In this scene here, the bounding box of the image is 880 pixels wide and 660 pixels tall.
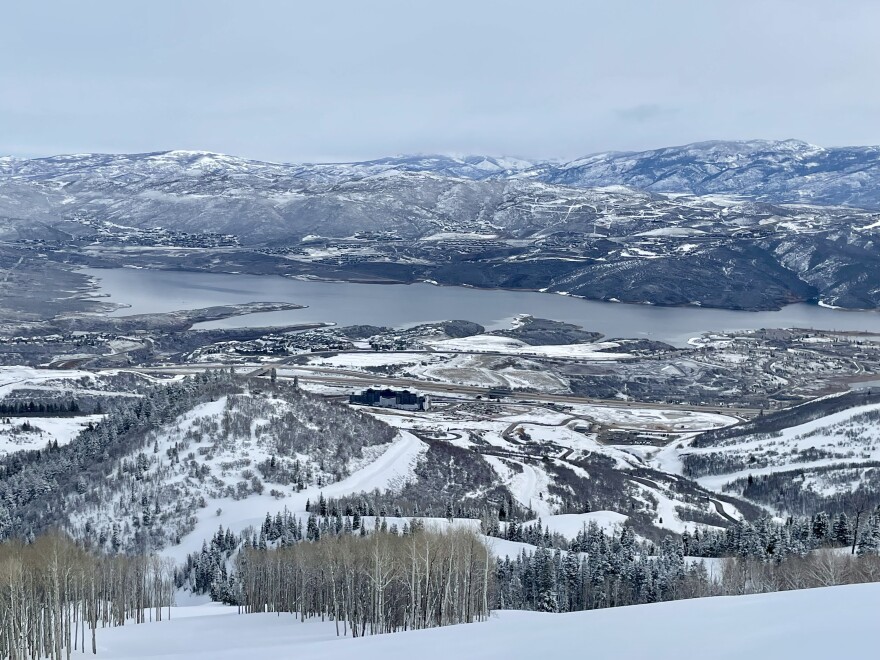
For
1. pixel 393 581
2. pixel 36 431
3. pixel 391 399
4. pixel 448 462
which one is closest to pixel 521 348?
pixel 391 399

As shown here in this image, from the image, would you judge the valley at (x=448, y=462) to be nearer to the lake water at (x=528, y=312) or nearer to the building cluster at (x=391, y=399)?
the building cluster at (x=391, y=399)

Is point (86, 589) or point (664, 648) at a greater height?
point (664, 648)

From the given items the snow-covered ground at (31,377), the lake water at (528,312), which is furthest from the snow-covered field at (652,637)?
the lake water at (528,312)

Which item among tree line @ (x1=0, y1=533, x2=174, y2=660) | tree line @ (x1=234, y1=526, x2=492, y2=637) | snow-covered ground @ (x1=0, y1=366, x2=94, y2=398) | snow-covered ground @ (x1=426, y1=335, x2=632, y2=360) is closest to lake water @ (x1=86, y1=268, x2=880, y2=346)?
snow-covered ground @ (x1=426, y1=335, x2=632, y2=360)

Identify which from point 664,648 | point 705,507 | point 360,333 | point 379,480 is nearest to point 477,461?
point 379,480

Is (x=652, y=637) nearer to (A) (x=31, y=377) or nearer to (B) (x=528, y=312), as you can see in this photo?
(A) (x=31, y=377)

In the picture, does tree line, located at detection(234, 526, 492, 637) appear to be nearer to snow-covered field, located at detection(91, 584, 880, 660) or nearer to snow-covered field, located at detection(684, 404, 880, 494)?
snow-covered field, located at detection(91, 584, 880, 660)

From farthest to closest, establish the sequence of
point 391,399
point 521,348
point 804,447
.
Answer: point 521,348
point 391,399
point 804,447

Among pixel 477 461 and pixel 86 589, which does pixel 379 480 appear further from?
pixel 86 589
